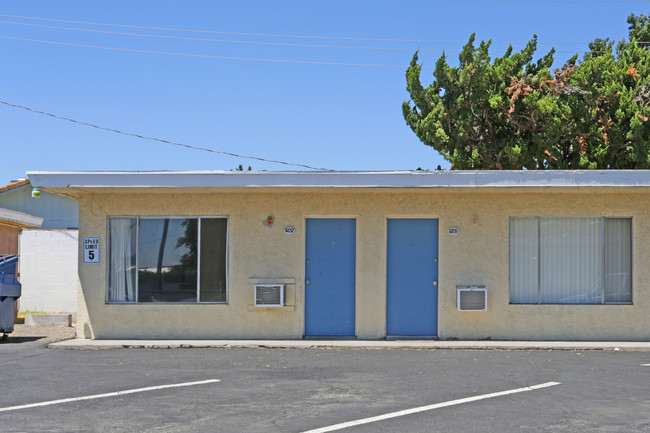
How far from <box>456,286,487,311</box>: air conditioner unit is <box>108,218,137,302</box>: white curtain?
6026 millimetres

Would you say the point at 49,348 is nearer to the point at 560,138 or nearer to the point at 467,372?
the point at 467,372

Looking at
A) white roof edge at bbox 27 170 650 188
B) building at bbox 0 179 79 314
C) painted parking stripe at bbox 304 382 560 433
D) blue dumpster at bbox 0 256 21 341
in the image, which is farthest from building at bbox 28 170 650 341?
building at bbox 0 179 79 314

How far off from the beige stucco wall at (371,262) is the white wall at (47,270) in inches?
348

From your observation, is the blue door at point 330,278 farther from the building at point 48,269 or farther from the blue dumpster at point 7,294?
the building at point 48,269

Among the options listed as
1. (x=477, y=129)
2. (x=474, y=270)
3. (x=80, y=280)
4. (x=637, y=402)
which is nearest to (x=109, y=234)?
(x=80, y=280)

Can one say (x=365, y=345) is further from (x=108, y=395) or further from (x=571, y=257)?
(x=108, y=395)

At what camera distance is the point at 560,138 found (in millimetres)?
28641

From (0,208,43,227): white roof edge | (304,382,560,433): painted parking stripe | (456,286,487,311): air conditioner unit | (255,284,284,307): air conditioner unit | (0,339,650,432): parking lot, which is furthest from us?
(0,208,43,227): white roof edge

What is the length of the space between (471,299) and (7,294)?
853 centimetres

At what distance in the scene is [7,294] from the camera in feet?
49.8

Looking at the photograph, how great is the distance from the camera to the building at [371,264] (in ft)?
49.1

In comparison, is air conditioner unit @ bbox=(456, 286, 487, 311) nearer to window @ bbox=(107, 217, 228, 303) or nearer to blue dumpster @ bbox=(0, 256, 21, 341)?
window @ bbox=(107, 217, 228, 303)

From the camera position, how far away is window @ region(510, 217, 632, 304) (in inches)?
593

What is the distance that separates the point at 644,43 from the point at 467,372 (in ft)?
92.2
